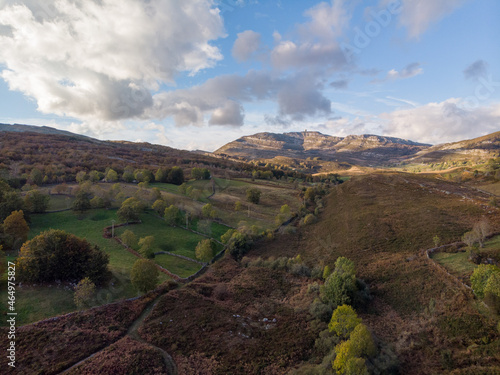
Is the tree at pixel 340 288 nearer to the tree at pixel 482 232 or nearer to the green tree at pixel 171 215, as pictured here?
the tree at pixel 482 232

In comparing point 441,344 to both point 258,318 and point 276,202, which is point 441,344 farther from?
point 276,202

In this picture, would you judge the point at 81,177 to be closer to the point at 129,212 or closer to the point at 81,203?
the point at 81,203

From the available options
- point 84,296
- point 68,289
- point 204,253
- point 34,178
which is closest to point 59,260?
point 68,289

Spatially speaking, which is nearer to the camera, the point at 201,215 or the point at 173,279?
the point at 173,279

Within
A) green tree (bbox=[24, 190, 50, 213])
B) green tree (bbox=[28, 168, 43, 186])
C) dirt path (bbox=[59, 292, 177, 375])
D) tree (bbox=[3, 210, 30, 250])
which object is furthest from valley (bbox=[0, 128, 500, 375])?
green tree (bbox=[28, 168, 43, 186])

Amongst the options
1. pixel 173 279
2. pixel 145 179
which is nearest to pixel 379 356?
pixel 173 279

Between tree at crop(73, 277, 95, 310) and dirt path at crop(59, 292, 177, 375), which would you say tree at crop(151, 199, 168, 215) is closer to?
dirt path at crop(59, 292, 177, 375)
